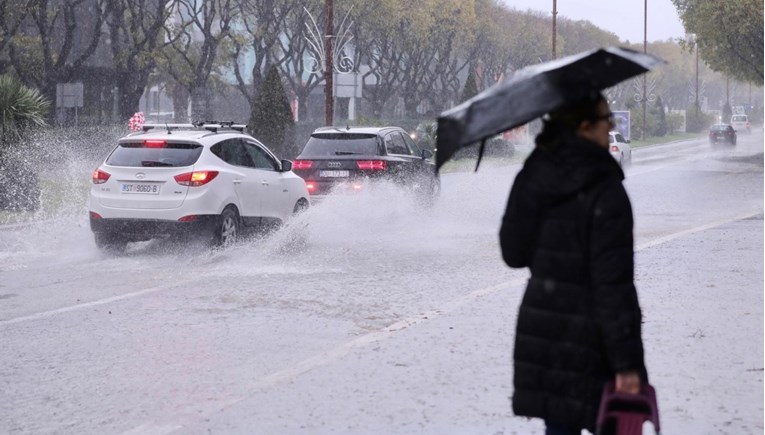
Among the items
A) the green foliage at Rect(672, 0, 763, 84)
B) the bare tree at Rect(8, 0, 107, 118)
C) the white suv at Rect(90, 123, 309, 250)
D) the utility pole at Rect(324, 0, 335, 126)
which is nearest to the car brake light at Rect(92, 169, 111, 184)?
the white suv at Rect(90, 123, 309, 250)

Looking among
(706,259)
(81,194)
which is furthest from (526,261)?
(81,194)

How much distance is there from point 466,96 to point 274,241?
126ft

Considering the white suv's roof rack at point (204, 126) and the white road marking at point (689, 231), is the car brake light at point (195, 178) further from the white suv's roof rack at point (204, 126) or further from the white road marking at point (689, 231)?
the white road marking at point (689, 231)

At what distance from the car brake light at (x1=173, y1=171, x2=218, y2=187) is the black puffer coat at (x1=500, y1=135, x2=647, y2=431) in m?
11.0

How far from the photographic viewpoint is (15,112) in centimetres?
2411

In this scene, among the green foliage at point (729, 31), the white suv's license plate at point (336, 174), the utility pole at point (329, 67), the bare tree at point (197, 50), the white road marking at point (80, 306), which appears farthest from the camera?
the green foliage at point (729, 31)

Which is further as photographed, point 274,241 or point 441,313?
point 274,241

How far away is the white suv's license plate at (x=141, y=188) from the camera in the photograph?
48.8 ft

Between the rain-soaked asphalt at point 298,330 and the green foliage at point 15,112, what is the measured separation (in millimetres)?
5078

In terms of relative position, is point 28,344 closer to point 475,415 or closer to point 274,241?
point 475,415

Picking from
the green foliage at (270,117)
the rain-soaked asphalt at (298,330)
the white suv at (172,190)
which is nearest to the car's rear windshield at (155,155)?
the white suv at (172,190)

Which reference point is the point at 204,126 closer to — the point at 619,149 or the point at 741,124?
the point at 619,149

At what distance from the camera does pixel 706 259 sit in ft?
49.4

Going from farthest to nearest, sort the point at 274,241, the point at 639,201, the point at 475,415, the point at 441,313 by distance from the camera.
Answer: the point at 639,201
the point at 274,241
the point at 441,313
the point at 475,415
